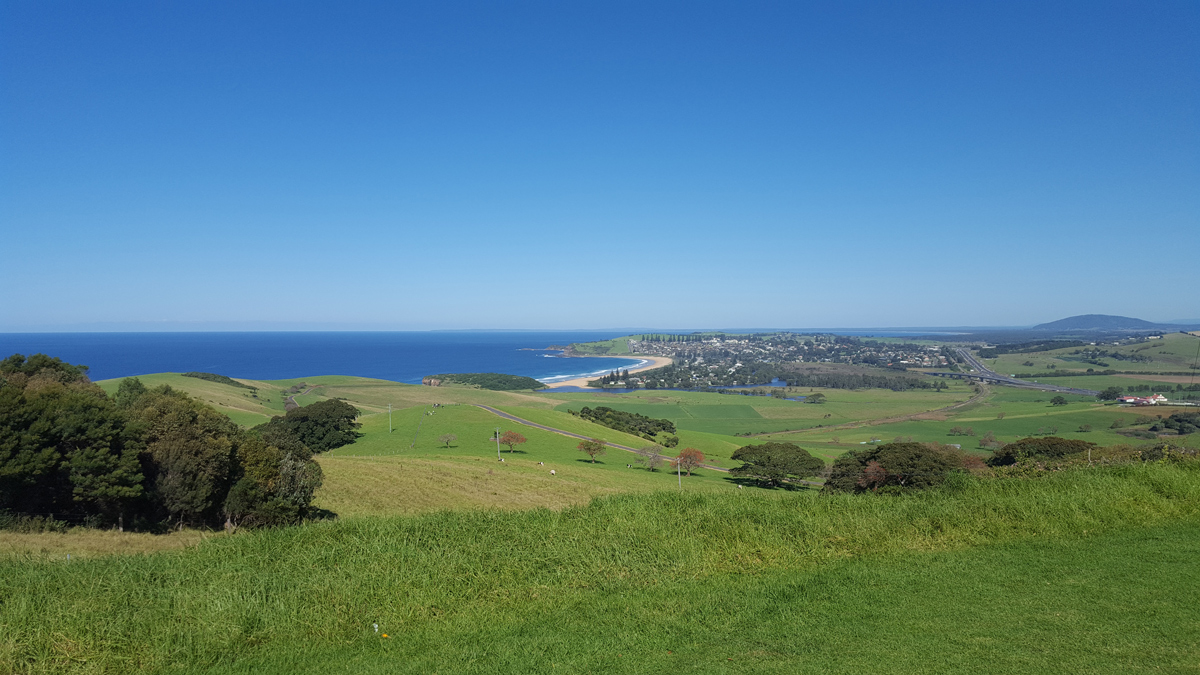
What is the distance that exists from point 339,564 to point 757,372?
614 ft

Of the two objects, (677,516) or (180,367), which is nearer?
(677,516)

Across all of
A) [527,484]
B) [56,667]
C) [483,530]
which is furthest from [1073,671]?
[527,484]

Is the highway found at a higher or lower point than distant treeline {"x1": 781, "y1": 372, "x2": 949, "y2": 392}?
higher

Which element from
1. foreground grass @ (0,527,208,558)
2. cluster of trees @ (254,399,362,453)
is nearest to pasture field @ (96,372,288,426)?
cluster of trees @ (254,399,362,453)

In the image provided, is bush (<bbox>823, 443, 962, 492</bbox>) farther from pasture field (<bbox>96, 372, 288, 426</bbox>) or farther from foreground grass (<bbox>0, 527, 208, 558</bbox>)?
pasture field (<bbox>96, 372, 288, 426</bbox>)

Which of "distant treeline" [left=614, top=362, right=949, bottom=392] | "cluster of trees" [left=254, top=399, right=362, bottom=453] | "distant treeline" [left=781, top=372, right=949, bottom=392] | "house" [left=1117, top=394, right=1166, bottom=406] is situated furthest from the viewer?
"distant treeline" [left=614, top=362, right=949, bottom=392]

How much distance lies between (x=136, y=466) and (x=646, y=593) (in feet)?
74.0

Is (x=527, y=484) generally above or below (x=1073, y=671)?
below

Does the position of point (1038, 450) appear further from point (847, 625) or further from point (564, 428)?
point (564, 428)

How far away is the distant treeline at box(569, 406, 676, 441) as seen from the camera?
79.4 meters

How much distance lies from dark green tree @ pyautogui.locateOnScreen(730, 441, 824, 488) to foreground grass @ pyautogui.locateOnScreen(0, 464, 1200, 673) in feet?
129

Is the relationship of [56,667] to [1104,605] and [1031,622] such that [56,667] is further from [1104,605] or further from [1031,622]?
[1104,605]

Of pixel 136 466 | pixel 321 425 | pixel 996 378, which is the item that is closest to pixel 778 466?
pixel 136 466

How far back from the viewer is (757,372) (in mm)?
186750
